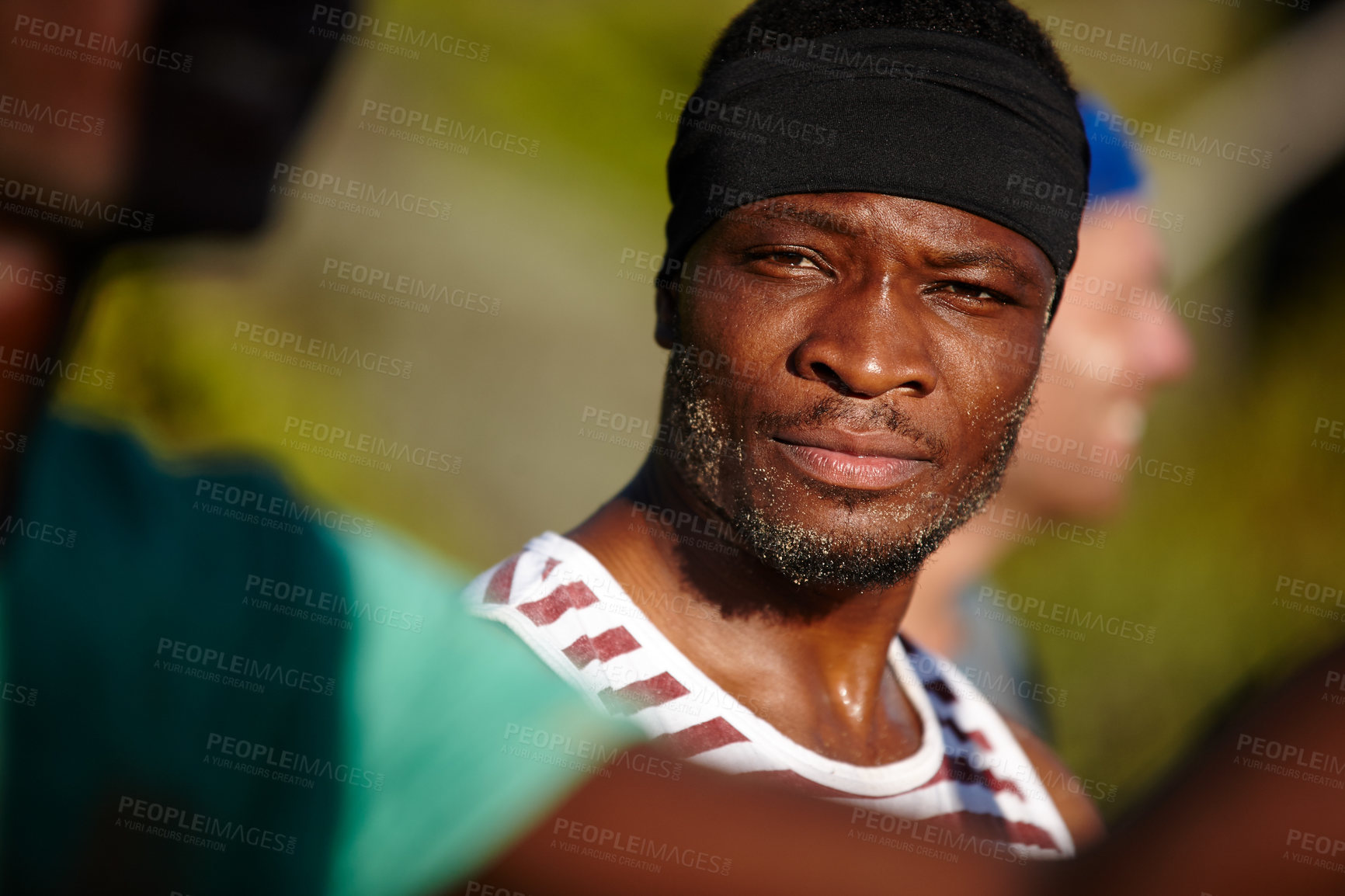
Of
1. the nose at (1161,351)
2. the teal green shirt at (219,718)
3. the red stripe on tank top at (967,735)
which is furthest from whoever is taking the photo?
the nose at (1161,351)

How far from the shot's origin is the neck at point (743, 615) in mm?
2410

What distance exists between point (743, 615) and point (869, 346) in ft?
2.38

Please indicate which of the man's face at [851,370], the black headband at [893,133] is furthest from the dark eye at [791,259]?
the black headband at [893,133]

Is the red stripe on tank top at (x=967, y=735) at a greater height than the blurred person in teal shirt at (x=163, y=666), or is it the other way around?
the blurred person in teal shirt at (x=163, y=666)

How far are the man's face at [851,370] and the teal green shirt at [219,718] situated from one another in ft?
2.73

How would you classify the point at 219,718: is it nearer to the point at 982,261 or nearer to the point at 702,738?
the point at 702,738

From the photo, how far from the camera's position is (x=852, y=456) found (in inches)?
87.0

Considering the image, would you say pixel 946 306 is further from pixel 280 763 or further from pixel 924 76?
pixel 280 763

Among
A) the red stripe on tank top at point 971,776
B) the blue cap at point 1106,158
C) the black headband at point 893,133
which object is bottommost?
the red stripe on tank top at point 971,776

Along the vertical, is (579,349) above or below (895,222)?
below

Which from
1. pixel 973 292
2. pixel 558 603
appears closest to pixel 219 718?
pixel 558 603

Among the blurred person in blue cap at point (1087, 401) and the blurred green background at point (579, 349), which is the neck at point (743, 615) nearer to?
the blurred person in blue cap at point (1087, 401)

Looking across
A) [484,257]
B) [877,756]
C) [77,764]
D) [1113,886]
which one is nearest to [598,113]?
[484,257]

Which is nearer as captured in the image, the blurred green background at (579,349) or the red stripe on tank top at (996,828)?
the red stripe on tank top at (996,828)
